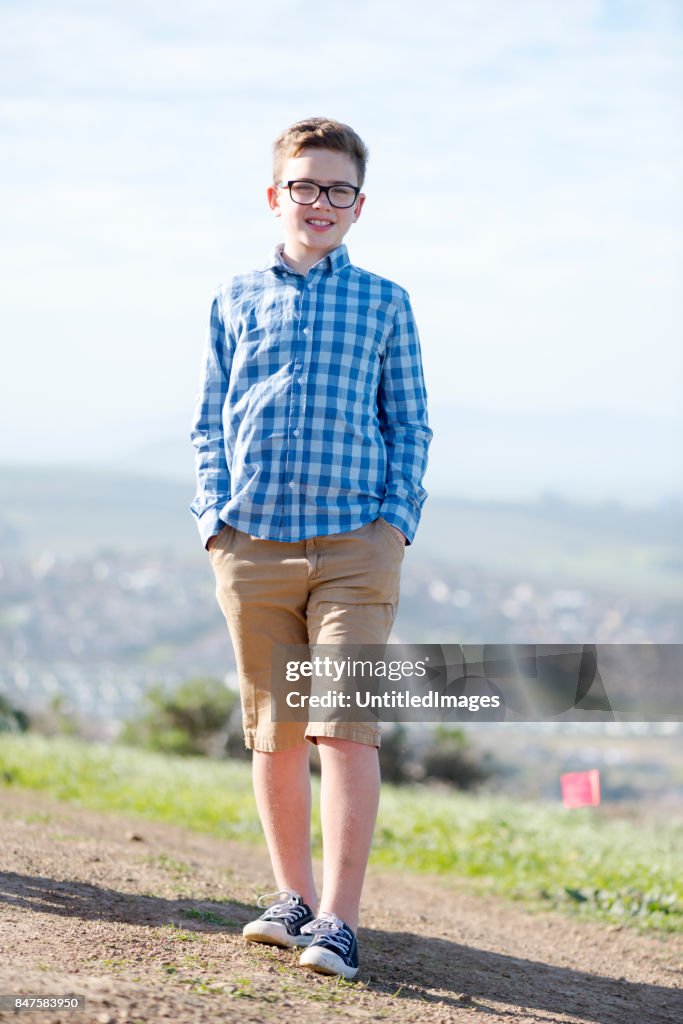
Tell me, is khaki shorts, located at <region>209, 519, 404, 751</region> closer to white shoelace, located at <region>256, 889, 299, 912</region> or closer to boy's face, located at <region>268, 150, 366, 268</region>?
white shoelace, located at <region>256, 889, 299, 912</region>

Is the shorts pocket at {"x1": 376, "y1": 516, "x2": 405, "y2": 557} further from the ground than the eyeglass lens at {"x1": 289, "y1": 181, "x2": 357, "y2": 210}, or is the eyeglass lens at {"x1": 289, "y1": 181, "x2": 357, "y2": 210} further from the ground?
the eyeglass lens at {"x1": 289, "y1": 181, "x2": 357, "y2": 210}

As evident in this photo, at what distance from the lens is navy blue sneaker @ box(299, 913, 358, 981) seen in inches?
109

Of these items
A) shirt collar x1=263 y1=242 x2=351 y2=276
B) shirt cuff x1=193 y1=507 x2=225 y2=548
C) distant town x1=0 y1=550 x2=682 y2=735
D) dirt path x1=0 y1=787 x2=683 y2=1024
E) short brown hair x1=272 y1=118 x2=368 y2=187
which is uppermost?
distant town x1=0 y1=550 x2=682 y2=735

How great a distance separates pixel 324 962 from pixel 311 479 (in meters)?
1.15

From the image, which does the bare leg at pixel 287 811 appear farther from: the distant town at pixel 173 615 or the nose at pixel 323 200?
the distant town at pixel 173 615

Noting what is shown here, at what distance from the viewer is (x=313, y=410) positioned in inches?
117

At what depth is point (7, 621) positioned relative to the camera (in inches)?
2021

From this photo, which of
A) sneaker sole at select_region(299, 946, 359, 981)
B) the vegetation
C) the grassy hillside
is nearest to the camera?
sneaker sole at select_region(299, 946, 359, 981)

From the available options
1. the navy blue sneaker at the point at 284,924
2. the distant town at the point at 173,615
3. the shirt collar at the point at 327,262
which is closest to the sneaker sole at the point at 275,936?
the navy blue sneaker at the point at 284,924

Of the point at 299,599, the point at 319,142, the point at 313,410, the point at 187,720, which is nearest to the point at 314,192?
the point at 319,142

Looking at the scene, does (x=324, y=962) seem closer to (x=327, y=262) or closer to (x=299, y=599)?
(x=299, y=599)

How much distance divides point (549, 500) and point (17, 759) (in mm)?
92846

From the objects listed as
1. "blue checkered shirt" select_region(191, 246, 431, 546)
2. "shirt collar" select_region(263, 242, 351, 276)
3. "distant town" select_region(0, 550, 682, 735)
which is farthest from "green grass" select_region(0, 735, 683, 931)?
"distant town" select_region(0, 550, 682, 735)

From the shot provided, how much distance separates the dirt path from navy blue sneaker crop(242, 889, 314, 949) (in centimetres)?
4
